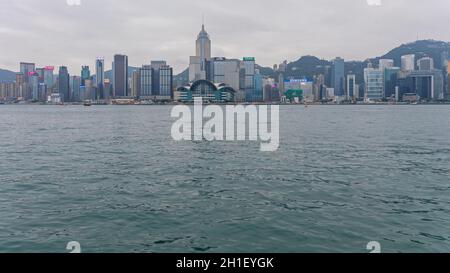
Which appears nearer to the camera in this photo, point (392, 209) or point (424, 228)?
point (424, 228)

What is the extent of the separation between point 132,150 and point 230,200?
20.3m

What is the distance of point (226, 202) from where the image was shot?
18.5m

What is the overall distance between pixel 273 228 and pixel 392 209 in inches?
223

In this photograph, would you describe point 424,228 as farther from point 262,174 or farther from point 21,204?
point 21,204

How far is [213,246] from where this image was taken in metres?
13.0

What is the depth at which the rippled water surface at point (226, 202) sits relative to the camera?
1348 cm

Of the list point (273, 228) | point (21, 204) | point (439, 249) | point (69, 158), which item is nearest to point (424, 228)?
point (439, 249)

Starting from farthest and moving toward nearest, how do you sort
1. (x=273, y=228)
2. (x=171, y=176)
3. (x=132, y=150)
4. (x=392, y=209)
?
(x=132, y=150) < (x=171, y=176) < (x=392, y=209) < (x=273, y=228)

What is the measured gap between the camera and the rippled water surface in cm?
1348

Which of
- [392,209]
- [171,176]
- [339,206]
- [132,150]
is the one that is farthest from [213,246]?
[132,150]

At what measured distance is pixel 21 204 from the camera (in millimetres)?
18062
